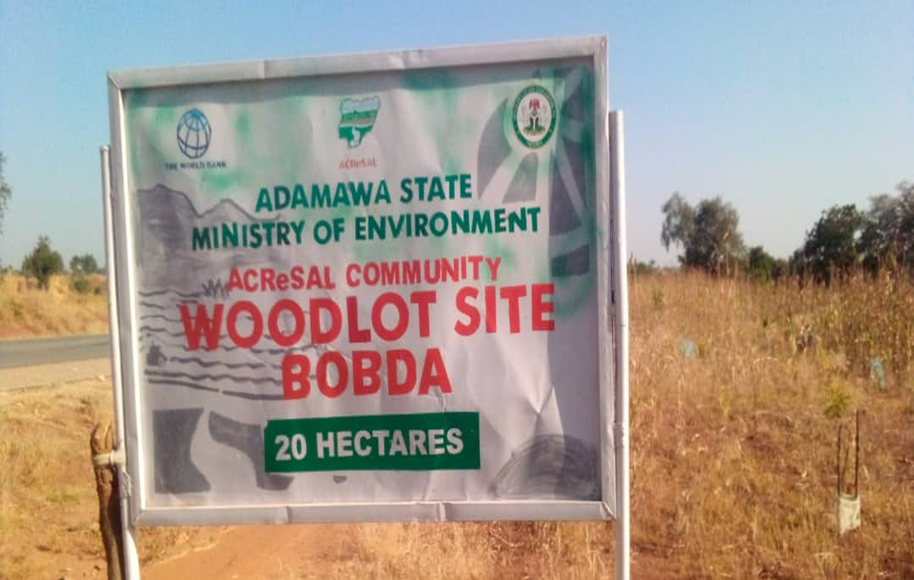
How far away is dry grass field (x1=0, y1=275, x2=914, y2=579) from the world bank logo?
2398 mm

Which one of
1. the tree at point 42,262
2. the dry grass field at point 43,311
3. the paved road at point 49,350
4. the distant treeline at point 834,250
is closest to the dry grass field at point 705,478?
the distant treeline at point 834,250

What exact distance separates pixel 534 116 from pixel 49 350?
19.1 meters

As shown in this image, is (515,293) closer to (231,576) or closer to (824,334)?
(231,576)

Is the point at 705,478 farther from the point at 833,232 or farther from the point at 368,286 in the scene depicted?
the point at 833,232

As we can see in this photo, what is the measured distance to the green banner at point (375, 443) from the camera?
2.45 meters

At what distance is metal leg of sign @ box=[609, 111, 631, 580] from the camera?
232cm

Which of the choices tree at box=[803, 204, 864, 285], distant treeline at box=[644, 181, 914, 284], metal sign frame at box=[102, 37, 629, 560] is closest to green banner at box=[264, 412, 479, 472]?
metal sign frame at box=[102, 37, 629, 560]

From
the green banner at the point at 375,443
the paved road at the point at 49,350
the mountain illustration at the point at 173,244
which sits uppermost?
the mountain illustration at the point at 173,244

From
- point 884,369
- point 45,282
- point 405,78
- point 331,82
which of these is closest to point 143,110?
point 331,82

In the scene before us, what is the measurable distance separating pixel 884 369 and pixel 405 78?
718 cm

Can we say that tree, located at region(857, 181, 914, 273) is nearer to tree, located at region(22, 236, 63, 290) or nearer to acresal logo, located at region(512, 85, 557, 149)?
acresal logo, located at region(512, 85, 557, 149)

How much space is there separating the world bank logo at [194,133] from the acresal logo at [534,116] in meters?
1.09

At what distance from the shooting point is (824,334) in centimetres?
843

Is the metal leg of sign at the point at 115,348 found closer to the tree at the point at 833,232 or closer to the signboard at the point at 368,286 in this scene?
the signboard at the point at 368,286
